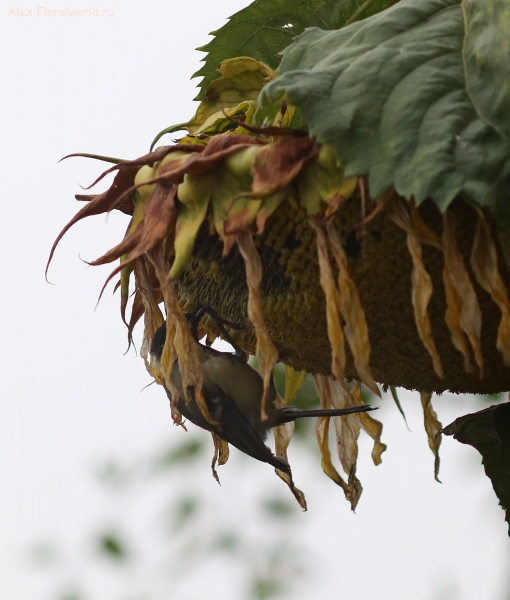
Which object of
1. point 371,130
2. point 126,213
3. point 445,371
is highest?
point 371,130

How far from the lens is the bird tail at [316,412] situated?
1551 mm

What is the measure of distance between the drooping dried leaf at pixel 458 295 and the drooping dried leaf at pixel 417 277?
0.02 m

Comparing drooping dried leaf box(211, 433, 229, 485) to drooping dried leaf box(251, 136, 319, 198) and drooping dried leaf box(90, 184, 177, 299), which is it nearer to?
drooping dried leaf box(90, 184, 177, 299)

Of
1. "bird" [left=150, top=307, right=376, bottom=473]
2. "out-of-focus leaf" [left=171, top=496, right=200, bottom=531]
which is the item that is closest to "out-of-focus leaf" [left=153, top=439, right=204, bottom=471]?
"out-of-focus leaf" [left=171, top=496, right=200, bottom=531]

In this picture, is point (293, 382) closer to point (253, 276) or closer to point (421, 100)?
point (253, 276)

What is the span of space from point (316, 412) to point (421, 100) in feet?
2.39

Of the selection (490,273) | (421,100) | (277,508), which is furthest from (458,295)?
(277,508)

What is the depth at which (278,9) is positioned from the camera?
157 centimetres

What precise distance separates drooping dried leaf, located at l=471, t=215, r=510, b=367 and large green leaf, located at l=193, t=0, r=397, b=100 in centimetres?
64

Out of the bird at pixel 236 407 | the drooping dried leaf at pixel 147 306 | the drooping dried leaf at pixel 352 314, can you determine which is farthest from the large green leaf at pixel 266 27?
the drooping dried leaf at pixel 352 314

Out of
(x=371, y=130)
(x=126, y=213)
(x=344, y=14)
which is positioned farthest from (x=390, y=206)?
(x=344, y=14)

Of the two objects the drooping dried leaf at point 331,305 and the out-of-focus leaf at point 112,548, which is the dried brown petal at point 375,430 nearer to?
the drooping dried leaf at point 331,305

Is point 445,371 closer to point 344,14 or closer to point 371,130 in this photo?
point 371,130

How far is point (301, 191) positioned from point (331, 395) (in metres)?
0.62
